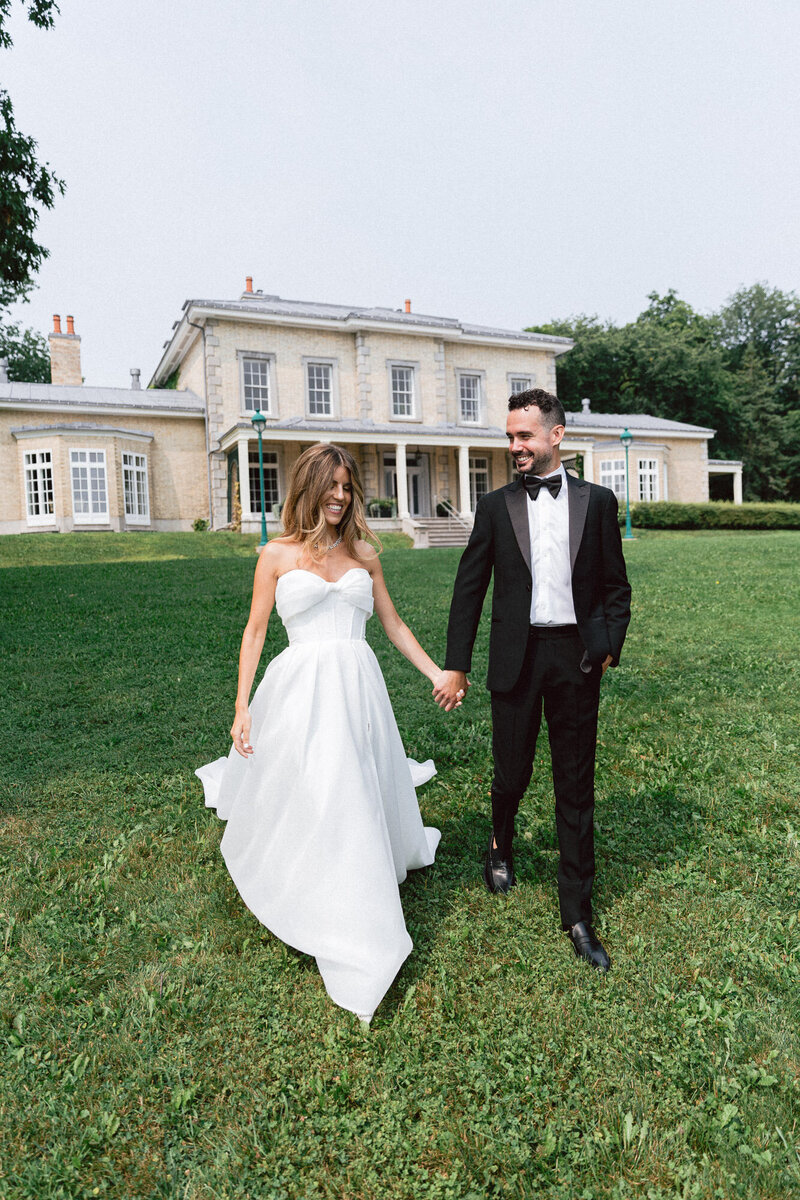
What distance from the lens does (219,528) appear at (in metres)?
27.5

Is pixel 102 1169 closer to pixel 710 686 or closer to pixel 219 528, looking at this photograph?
pixel 710 686

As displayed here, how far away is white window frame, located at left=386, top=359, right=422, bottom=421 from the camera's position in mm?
30094

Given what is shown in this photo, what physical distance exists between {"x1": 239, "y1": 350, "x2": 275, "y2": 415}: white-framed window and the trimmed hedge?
15099mm

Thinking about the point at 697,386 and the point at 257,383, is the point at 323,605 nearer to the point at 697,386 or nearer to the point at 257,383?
the point at 257,383

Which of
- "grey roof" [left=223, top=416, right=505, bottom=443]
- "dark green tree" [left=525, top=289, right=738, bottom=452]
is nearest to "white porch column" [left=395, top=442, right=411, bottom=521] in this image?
"grey roof" [left=223, top=416, right=505, bottom=443]

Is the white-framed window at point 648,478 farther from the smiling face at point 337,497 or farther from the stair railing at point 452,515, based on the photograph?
the smiling face at point 337,497

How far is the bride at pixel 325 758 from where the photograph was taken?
3.07 m

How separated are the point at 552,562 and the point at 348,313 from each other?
92.0ft

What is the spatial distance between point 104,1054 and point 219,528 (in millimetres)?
25589

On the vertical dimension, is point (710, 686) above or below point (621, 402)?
below

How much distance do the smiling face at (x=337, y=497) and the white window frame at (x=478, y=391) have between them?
2952cm

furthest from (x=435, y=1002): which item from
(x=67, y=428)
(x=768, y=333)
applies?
(x=768, y=333)

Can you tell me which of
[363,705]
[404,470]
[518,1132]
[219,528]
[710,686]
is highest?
[404,470]

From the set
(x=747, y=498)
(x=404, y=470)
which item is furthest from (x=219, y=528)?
(x=747, y=498)
